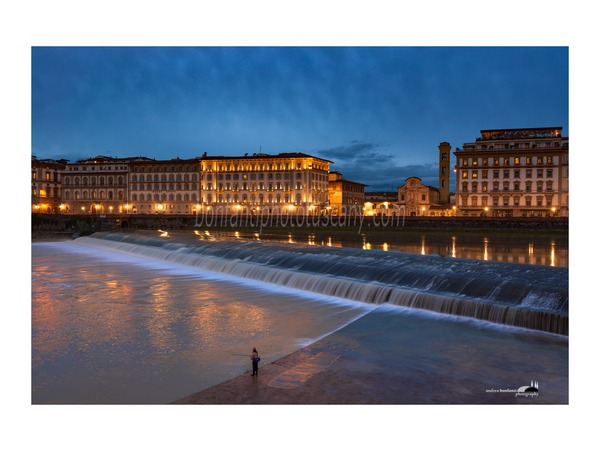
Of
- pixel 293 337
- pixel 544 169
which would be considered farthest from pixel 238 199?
pixel 293 337

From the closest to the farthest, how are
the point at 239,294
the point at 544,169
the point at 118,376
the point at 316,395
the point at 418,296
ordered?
1. the point at 316,395
2. the point at 118,376
3. the point at 418,296
4. the point at 239,294
5. the point at 544,169

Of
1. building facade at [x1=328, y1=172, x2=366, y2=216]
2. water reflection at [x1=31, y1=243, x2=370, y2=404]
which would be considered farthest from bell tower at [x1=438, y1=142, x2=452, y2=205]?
water reflection at [x1=31, y1=243, x2=370, y2=404]

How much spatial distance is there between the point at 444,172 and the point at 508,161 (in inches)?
500

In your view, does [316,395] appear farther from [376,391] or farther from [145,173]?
[145,173]

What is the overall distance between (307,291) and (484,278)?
582 cm

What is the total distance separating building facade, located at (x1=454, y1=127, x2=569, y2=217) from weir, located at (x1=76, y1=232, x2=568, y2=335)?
49.3 metres

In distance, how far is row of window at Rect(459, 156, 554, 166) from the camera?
213ft

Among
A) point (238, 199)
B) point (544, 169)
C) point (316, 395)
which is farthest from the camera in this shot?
point (238, 199)

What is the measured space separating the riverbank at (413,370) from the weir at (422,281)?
2.44ft

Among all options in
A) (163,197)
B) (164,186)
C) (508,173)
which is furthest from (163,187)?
(508,173)

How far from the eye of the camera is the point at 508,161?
220 ft

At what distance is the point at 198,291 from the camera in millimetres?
17562

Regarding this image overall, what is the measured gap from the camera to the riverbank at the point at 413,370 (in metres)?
7.34

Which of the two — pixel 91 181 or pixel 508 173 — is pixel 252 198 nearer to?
pixel 91 181
